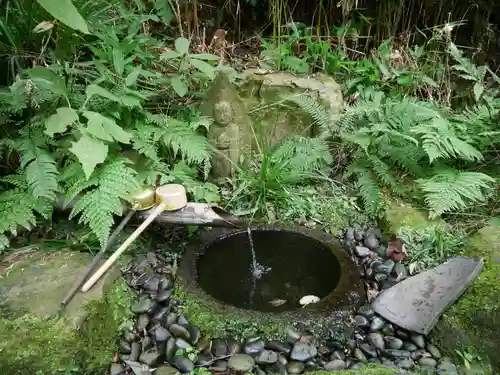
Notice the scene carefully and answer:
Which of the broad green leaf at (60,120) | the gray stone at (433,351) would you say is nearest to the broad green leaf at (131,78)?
the broad green leaf at (60,120)

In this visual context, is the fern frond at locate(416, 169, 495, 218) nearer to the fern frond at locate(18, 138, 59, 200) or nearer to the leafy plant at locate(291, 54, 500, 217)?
the leafy plant at locate(291, 54, 500, 217)

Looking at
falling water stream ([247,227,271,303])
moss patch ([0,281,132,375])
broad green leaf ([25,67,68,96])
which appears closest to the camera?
moss patch ([0,281,132,375])

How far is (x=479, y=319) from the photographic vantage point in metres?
2.68

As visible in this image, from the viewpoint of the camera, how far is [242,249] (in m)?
3.46

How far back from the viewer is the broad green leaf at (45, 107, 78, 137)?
2.81m

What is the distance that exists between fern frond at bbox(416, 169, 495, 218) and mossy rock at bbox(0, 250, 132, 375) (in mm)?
2326

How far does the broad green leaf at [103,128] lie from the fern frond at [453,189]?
2.30 metres

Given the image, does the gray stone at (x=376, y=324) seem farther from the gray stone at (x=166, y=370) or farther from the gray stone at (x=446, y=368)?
the gray stone at (x=166, y=370)

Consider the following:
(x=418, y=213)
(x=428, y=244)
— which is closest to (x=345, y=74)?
(x=418, y=213)

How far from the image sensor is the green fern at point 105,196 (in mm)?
2782

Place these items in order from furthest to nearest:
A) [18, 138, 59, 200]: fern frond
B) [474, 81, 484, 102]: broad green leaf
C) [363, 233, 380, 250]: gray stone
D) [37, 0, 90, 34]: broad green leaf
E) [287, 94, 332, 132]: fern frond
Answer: [474, 81, 484, 102]: broad green leaf, [287, 94, 332, 132]: fern frond, [363, 233, 380, 250]: gray stone, [18, 138, 59, 200]: fern frond, [37, 0, 90, 34]: broad green leaf

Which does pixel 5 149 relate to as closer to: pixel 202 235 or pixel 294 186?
pixel 202 235

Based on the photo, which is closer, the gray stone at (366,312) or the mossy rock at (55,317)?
the mossy rock at (55,317)

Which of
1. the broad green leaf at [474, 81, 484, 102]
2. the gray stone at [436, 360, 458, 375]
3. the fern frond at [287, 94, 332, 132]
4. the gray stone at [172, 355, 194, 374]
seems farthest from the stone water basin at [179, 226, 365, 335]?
the broad green leaf at [474, 81, 484, 102]
